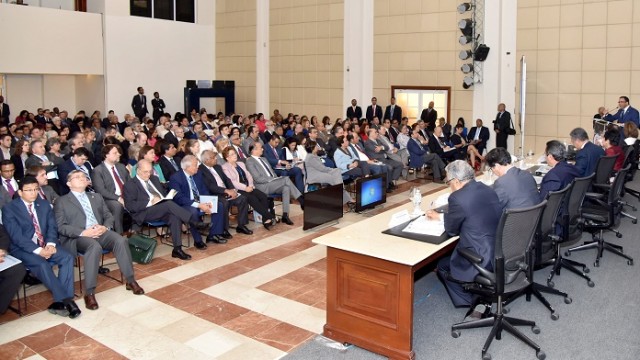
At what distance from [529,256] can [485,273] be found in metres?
0.45

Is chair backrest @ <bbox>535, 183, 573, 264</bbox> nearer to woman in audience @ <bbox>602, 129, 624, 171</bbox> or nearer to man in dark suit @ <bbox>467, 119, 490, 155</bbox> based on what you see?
woman in audience @ <bbox>602, 129, 624, 171</bbox>

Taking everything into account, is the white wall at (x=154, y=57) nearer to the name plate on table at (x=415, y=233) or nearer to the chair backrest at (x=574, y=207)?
the name plate on table at (x=415, y=233)

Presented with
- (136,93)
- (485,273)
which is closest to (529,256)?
(485,273)

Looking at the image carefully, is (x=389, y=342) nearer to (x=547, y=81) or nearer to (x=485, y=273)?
(x=485, y=273)

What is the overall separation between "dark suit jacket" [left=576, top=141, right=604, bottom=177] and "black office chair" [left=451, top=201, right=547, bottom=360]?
3490mm

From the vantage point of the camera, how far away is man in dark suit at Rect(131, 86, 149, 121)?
17562 mm

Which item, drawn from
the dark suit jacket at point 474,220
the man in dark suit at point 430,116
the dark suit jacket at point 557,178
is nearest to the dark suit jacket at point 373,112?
the man in dark suit at point 430,116

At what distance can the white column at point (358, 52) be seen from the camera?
17391 millimetres

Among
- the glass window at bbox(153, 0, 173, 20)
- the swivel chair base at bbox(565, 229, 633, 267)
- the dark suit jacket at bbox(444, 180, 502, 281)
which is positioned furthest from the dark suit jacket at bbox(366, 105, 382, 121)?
the dark suit jacket at bbox(444, 180, 502, 281)

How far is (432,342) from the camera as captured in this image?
4.69 m

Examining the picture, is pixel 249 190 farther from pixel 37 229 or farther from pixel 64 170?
pixel 37 229

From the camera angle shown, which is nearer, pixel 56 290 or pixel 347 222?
pixel 56 290

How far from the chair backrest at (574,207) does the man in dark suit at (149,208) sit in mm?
4184

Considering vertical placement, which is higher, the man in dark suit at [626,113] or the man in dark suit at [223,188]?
the man in dark suit at [626,113]
